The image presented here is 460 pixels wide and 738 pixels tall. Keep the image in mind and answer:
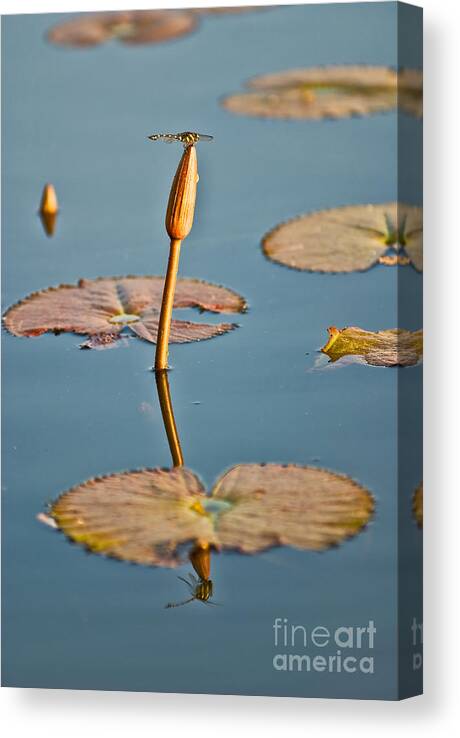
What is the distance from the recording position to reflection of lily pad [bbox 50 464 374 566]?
229 centimetres

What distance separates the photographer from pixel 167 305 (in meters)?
2.41

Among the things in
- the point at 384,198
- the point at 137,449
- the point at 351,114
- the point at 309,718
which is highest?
the point at 351,114

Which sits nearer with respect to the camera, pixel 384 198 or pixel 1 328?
pixel 384 198

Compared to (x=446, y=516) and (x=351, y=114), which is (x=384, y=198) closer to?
(x=351, y=114)

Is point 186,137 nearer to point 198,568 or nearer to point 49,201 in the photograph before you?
point 49,201

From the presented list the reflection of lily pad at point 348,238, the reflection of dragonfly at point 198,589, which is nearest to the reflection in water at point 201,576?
the reflection of dragonfly at point 198,589

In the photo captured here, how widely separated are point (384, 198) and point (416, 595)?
659 mm

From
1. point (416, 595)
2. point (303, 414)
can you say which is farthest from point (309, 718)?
point (303, 414)

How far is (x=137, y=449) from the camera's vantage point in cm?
241

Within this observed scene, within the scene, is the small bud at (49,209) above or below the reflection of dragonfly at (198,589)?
above

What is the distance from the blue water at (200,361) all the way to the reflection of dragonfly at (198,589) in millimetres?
19

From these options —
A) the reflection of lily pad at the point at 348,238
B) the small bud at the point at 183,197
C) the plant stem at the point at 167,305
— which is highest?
the small bud at the point at 183,197

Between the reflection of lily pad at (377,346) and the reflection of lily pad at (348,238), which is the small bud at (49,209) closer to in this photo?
the reflection of lily pad at (348,238)

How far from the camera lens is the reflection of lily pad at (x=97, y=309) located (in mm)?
2443
